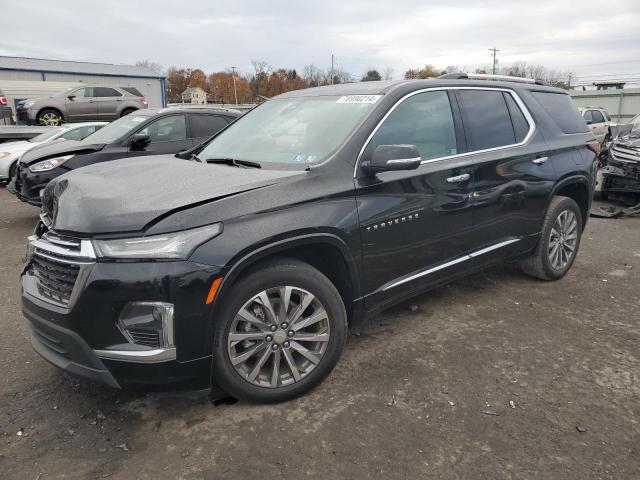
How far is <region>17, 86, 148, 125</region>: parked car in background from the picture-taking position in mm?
17812

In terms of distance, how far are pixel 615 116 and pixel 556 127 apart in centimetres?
3277

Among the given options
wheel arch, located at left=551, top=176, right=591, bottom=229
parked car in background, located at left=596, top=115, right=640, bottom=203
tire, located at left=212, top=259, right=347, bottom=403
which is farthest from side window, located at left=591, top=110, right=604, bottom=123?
tire, located at left=212, top=259, right=347, bottom=403

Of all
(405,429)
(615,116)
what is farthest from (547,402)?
(615,116)

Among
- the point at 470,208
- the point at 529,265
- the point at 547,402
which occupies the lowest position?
the point at 547,402

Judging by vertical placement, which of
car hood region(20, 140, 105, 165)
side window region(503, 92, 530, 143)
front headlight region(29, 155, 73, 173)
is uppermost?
side window region(503, 92, 530, 143)

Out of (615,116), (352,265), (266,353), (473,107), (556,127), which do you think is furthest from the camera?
A: (615,116)

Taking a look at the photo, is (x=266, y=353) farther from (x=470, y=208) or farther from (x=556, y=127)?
(x=556, y=127)

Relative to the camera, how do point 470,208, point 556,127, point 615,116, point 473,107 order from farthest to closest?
1. point 615,116
2. point 556,127
3. point 473,107
4. point 470,208

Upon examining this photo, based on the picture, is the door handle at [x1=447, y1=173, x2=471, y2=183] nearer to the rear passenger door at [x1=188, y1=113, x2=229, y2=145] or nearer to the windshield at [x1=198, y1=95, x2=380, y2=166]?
the windshield at [x1=198, y1=95, x2=380, y2=166]

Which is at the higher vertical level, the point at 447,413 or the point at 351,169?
the point at 351,169

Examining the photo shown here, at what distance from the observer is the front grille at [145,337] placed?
7.92ft

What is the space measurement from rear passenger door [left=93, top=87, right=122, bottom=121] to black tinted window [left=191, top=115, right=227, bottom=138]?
1307 cm

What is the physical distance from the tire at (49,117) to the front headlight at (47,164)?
12.3 meters

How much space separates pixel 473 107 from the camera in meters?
3.99
